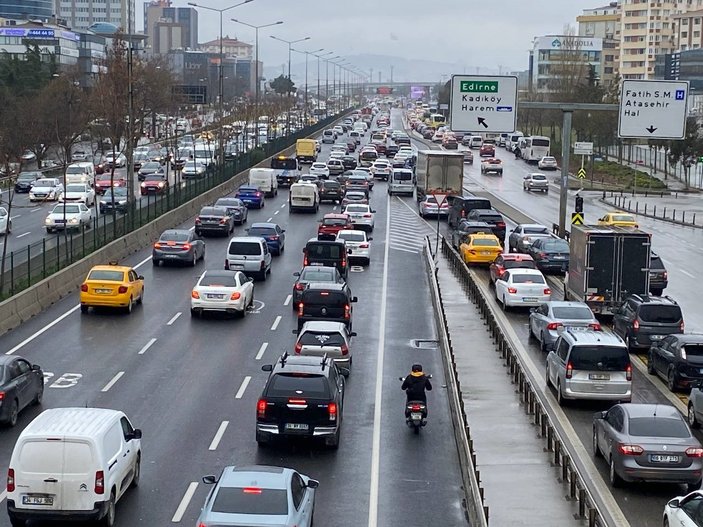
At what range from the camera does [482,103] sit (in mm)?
45812

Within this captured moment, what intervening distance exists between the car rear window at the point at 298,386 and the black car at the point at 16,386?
5056 millimetres

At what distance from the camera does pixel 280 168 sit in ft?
298

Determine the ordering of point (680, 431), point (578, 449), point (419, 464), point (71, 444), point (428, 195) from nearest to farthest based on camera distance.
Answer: point (71, 444) → point (680, 431) → point (419, 464) → point (578, 449) → point (428, 195)

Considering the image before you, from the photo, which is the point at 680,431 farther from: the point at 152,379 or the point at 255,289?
the point at 255,289

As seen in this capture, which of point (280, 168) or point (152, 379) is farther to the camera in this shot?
point (280, 168)

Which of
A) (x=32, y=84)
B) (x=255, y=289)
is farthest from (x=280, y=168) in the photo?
(x=255, y=289)

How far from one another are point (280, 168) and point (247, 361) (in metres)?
62.3

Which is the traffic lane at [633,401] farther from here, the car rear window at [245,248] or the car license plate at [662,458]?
the car rear window at [245,248]

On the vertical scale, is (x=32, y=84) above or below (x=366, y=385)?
above

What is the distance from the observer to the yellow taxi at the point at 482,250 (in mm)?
47219

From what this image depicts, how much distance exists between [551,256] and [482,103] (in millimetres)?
6465

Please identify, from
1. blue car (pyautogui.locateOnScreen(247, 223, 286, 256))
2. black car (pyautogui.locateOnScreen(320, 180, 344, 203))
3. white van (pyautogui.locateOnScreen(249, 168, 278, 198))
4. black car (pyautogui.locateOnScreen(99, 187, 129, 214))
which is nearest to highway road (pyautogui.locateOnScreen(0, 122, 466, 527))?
blue car (pyautogui.locateOnScreen(247, 223, 286, 256))

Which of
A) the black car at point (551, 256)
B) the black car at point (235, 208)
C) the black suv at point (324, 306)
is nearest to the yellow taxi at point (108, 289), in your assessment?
the black suv at point (324, 306)

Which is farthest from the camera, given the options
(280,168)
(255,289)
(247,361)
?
(280,168)
